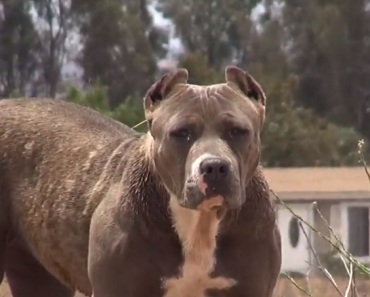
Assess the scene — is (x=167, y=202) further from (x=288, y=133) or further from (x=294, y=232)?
(x=288, y=133)

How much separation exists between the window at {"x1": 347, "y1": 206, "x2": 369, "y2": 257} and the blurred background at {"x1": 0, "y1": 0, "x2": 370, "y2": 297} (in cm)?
463

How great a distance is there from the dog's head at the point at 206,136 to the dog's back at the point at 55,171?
865mm

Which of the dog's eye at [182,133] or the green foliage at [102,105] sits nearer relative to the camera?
the dog's eye at [182,133]

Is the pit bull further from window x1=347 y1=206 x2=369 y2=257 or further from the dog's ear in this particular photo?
window x1=347 y1=206 x2=369 y2=257

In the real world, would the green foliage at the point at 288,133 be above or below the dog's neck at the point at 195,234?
above

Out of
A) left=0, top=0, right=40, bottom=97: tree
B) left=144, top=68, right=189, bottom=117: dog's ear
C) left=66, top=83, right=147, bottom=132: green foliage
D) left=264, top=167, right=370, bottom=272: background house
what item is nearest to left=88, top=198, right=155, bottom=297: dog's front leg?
left=144, top=68, right=189, bottom=117: dog's ear

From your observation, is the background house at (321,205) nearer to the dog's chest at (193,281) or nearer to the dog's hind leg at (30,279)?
the dog's hind leg at (30,279)

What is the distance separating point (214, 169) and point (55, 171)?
2.01m

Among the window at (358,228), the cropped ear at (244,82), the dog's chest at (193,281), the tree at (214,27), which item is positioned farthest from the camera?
the tree at (214,27)

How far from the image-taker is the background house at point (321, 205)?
28.8m

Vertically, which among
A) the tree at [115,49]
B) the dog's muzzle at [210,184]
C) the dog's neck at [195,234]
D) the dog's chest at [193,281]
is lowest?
the dog's chest at [193,281]

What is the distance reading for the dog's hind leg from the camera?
780 cm

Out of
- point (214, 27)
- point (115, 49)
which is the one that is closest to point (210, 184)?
point (115, 49)

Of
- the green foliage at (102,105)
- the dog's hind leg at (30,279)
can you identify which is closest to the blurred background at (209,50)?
the green foliage at (102,105)
